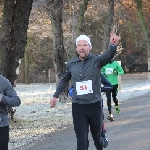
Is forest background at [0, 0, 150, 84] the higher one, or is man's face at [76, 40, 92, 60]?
forest background at [0, 0, 150, 84]

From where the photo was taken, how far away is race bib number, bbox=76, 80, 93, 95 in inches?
243

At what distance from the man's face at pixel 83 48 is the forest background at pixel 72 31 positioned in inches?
209

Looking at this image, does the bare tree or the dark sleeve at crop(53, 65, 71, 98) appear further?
the bare tree

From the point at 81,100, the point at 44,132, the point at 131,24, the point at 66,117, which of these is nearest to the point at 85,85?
the point at 81,100

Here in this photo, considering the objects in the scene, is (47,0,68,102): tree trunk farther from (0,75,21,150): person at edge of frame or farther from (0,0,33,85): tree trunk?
(0,75,21,150): person at edge of frame

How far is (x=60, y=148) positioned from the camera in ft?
28.1

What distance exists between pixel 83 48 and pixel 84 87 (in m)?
0.53

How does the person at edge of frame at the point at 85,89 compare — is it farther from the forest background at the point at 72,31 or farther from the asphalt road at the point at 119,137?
the forest background at the point at 72,31

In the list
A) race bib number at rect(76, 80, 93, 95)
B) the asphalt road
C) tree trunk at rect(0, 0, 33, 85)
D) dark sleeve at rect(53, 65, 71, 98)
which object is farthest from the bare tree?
race bib number at rect(76, 80, 93, 95)

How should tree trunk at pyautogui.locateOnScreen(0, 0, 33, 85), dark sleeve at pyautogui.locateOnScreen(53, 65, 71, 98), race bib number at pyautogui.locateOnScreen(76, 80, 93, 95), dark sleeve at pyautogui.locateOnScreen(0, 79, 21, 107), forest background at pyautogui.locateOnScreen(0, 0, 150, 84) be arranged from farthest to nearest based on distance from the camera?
forest background at pyautogui.locateOnScreen(0, 0, 150, 84)
tree trunk at pyautogui.locateOnScreen(0, 0, 33, 85)
dark sleeve at pyautogui.locateOnScreen(53, 65, 71, 98)
race bib number at pyautogui.locateOnScreen(76, 80, 93, 95)
dark sleeve at pyautogui.locateOnScreen(0, 79, 21, 107)

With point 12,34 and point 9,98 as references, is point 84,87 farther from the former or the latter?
point 12,34

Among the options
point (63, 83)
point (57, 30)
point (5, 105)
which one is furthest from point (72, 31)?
point (5, 105)

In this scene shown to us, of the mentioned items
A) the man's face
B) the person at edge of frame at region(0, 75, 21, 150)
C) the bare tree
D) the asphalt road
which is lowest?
the asphalt road

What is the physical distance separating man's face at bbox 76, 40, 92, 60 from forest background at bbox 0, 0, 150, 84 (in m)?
5.30
